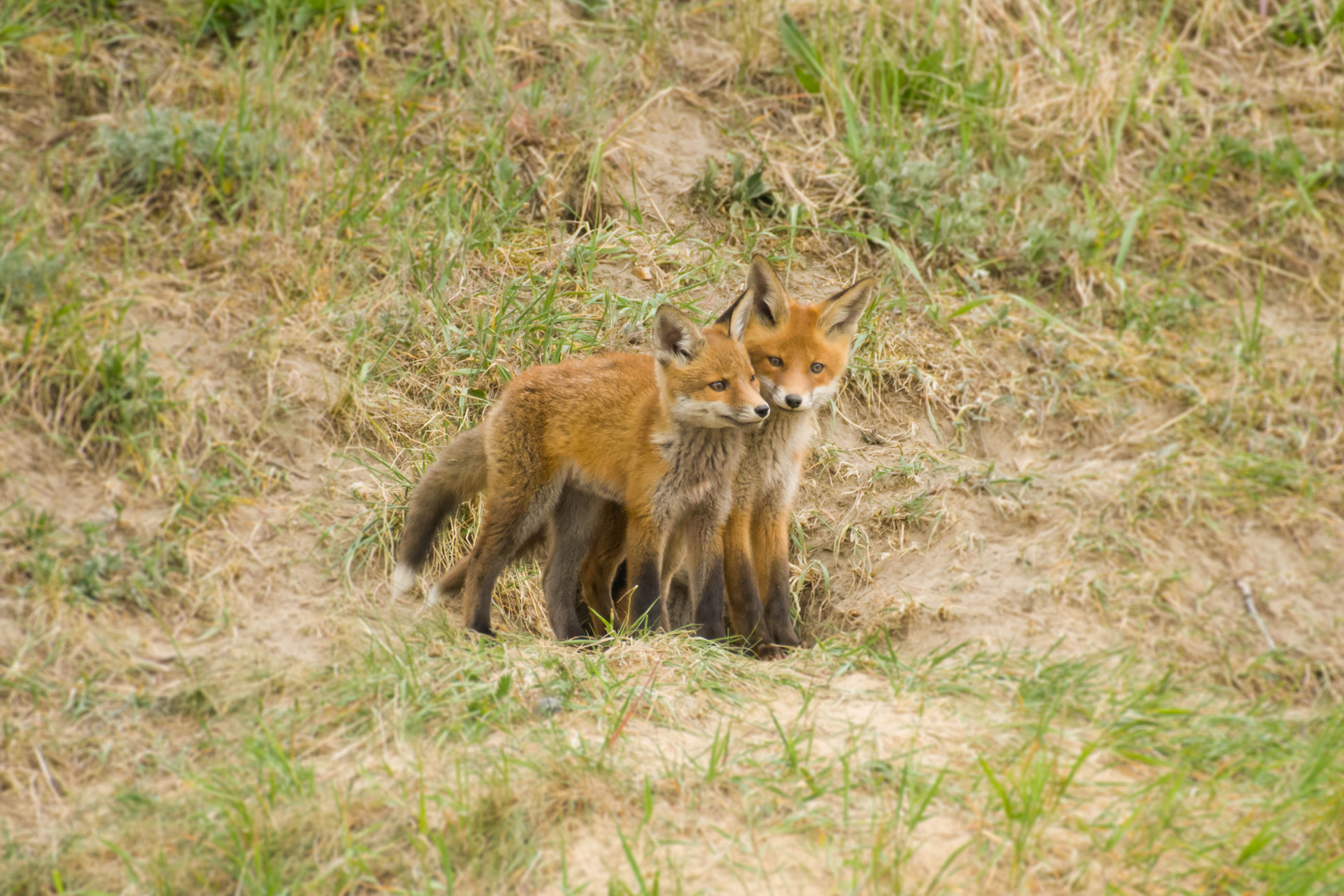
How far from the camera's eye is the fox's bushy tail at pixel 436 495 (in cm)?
Answer: 413

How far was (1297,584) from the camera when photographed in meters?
3.77

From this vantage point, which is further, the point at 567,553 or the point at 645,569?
the point at 567,553

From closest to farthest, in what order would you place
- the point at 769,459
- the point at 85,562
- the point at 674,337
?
the point at 85,562
the point at 674,337
the point at 769,459

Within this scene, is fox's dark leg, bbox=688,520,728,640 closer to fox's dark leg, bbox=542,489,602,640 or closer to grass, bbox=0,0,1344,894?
grass, bbox=0,0,1344,894

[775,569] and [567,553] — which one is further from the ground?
[775,569]

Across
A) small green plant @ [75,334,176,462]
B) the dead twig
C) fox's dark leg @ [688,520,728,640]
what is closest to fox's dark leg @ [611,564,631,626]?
fox's dark leg @ [688,520,728,640]

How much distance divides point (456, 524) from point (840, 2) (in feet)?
12.2

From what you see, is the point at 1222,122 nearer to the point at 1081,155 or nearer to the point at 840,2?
the point at 1081,155

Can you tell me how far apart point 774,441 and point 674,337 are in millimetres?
599

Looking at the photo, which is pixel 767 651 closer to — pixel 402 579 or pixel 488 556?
pixel 488 556

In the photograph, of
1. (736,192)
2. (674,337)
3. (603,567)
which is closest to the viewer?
(674,337)

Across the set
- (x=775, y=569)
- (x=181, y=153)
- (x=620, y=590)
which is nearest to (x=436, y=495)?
(x=620, y=590)

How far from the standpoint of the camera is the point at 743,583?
164 inches

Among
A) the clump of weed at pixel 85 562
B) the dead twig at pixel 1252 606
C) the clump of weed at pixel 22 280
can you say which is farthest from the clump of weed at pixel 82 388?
the dead twig at pixel 1252 606
